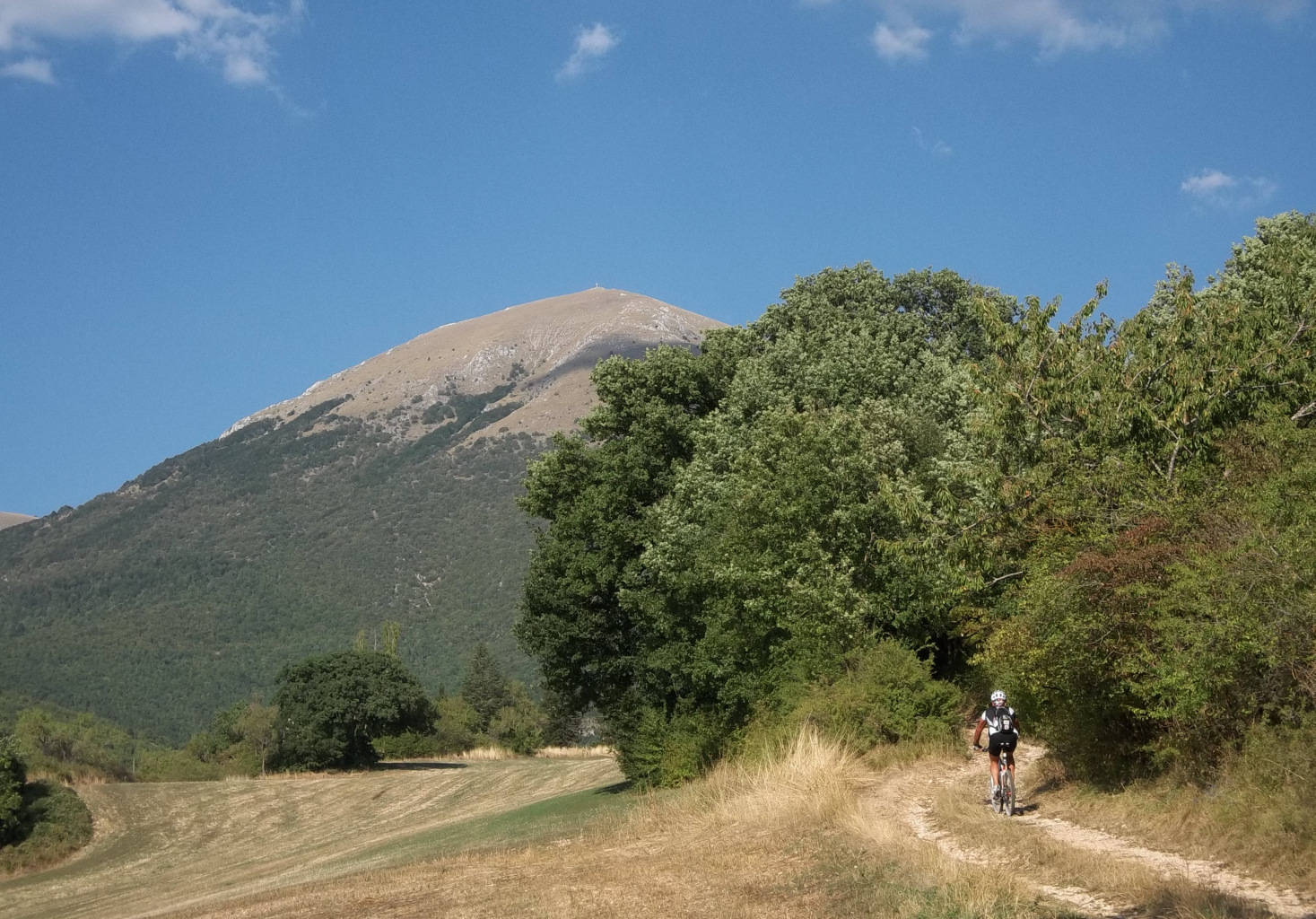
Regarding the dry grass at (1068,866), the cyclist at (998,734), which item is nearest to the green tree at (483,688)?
the dry grass at (1068,866)

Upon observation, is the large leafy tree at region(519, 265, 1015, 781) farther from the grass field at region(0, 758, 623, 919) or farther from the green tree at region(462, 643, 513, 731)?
the green tree at region(462, 643, 513, 731)

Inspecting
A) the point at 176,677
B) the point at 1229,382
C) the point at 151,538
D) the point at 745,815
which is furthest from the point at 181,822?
the point at 151,538

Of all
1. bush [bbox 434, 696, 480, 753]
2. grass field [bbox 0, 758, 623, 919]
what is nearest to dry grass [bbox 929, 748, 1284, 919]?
grass field [bbox 0, 758, 623, 919]

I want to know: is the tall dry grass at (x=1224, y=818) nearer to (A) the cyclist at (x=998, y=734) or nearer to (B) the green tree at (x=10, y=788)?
(A) the cyclist at (x=998, y=734)

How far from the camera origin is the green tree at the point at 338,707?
80.9m

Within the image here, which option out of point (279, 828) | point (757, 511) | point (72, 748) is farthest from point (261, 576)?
point (757, 511)

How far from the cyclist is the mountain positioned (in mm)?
94750

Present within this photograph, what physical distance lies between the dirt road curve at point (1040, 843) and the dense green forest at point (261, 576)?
3426 inches

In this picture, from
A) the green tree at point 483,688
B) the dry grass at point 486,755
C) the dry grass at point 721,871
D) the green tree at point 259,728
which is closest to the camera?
the dry grass at point 721,871

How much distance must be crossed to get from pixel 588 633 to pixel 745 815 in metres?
→ 21.7

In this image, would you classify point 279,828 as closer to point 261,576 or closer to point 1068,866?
point 1068,866

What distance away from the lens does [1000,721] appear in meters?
16.3

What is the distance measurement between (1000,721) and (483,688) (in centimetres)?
9706

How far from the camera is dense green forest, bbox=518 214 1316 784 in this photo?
14516 mm
